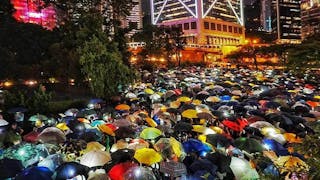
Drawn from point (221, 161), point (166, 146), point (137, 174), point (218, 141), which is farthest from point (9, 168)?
point (218, 141)

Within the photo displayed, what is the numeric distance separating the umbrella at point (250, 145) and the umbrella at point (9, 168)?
6286mm

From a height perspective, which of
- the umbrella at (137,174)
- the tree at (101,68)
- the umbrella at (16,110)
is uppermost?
the tree at (101,68)

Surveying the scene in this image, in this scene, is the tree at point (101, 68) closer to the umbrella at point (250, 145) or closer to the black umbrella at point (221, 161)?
the umbrella at point (250, 145)

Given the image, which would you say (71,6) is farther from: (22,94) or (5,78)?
(22,94)

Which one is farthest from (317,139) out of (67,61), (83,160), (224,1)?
(224,1)

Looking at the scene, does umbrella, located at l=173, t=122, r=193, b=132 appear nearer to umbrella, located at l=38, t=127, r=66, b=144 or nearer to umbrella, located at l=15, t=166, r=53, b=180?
umbrella, located at l=38, t=127, r=66, b=144

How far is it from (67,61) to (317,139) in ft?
70.3

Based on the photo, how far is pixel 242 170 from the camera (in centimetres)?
1026

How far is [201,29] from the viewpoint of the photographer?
12356 centimetres

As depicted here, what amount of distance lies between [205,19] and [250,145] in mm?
116793

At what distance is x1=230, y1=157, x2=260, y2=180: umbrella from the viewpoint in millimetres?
10211

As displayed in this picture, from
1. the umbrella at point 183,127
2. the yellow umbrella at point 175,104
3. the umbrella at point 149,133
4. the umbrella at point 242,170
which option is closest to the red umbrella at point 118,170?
the umbrella at point 242,170

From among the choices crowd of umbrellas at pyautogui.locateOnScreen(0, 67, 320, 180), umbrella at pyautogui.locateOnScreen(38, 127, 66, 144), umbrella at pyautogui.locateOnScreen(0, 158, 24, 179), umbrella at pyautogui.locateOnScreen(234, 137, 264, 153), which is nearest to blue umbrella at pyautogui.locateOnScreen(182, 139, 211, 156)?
crowd of umbrellas at pyautogui.locateOnScreen(0, 67, 320, 180)

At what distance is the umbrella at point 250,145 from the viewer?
12.0 m
